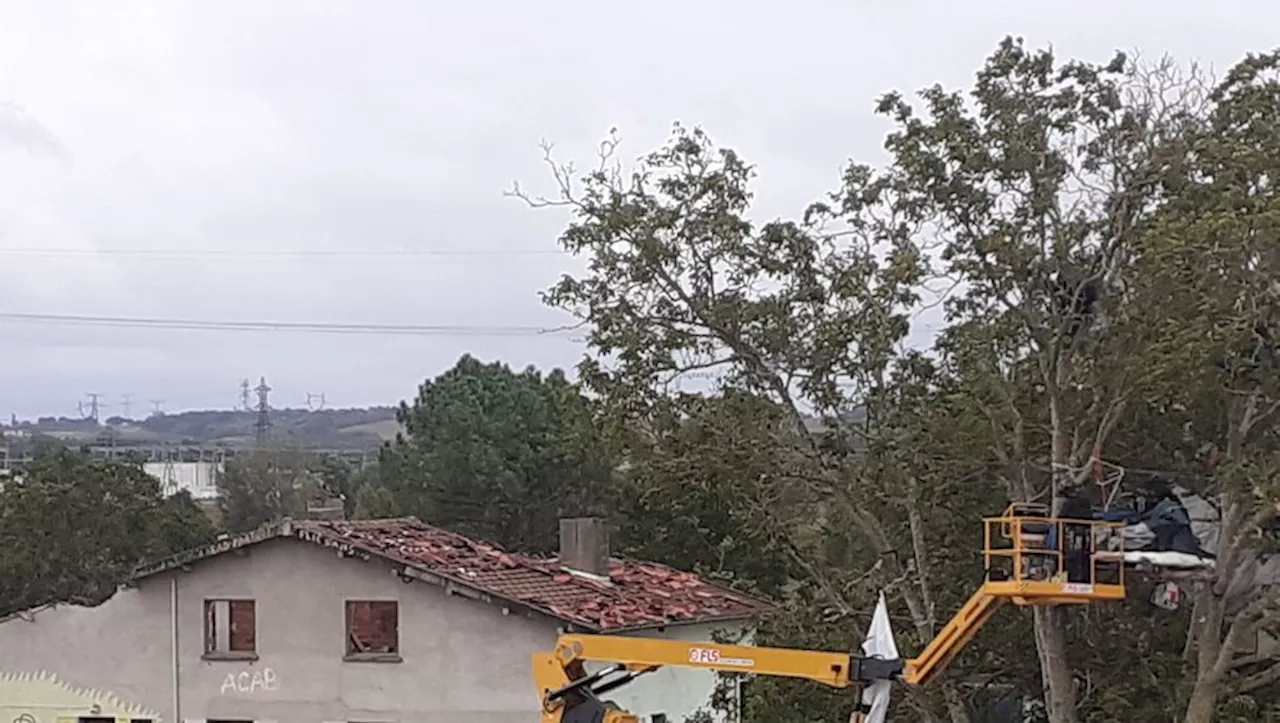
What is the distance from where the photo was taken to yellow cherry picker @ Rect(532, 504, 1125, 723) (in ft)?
54.6

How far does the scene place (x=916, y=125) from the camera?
76.0 feet

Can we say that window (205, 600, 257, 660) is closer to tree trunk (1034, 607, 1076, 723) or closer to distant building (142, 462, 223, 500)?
tree trunk (1034, 607, 1076, 723)

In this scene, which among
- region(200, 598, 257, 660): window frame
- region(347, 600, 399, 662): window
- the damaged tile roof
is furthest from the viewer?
region(200, 598, 257, 660): window frame

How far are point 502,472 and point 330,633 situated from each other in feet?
78.7

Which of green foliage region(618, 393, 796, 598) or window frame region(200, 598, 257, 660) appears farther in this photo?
window frame region(200, 598, 257, 660)

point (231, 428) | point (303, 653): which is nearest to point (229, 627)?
point (303, 653)

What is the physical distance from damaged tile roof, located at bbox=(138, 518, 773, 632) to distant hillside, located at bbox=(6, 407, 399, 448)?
86.9 m

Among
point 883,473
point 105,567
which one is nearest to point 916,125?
point 883,473

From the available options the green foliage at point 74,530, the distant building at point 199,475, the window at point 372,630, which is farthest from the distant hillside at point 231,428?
the window at point 372,630

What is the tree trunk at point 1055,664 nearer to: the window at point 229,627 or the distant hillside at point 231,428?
the window at point 229,627

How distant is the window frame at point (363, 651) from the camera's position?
98.6 feet

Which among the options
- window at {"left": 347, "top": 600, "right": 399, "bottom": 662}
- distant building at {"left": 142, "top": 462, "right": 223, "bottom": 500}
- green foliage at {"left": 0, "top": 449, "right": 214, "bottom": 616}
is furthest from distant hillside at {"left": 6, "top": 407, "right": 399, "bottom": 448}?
window at {"left": 347, "top": 600, "right": 399, "bottom": 662}

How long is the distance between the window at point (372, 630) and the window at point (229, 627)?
1.89m

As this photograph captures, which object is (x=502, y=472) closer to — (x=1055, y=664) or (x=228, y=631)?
(x=228, y=631)
